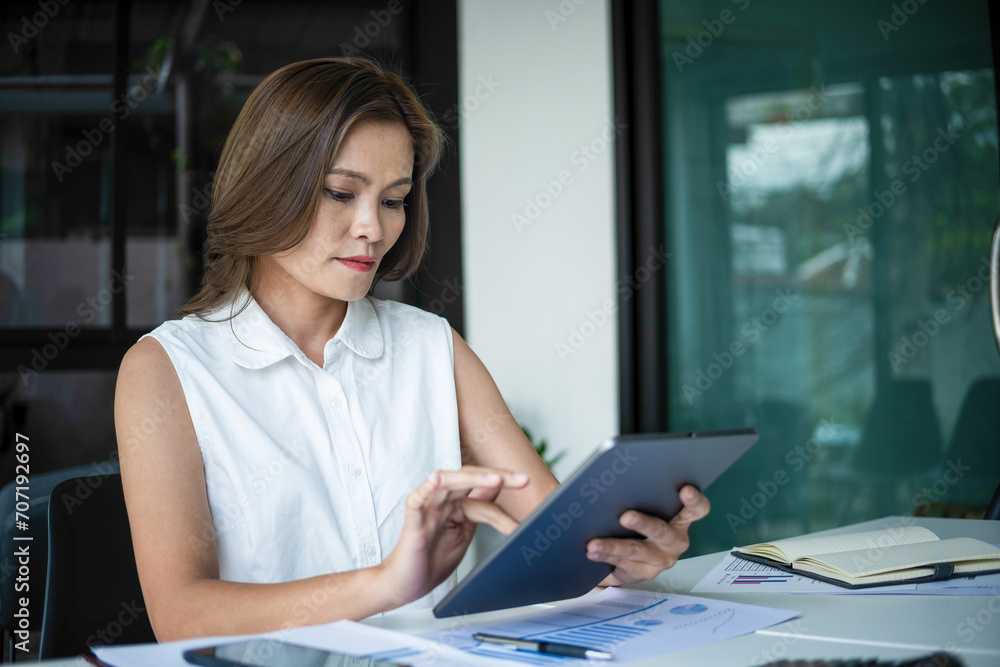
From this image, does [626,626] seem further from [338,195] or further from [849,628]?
[338,195]

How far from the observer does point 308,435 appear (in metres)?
1.41

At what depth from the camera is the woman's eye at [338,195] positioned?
4.57ft

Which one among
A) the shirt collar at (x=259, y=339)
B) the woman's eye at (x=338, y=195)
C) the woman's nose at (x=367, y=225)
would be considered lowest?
the shirt collar at (x=259, y=339)

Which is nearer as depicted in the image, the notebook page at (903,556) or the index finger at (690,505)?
the index finger at (690,505)

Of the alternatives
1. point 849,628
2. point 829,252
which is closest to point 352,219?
point 849,628

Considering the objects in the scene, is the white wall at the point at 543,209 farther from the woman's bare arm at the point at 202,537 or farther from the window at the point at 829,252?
the woman's bare arm at the point at 202,537

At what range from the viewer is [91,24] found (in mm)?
3137

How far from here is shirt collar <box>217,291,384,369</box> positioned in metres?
1.41

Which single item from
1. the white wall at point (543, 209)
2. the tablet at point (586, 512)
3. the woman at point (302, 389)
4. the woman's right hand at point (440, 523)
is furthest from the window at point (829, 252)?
the woman's right hand at point (440, 523)

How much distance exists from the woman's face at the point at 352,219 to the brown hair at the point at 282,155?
2 centimetres

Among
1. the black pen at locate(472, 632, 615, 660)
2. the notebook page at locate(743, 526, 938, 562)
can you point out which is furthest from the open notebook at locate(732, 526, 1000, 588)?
the black pen at locate(472, 632, 615, 660)

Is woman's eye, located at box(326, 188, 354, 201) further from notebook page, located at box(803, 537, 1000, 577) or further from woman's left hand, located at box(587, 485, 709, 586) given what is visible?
notebook page, located at box(803, 537, 1000, 577)

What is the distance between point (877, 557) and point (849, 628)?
0.30 meters

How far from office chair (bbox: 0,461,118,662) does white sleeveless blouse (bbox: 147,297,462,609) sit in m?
0.23
